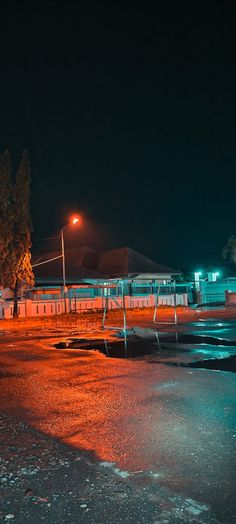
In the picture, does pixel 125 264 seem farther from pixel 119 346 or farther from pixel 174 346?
pixel 174 346

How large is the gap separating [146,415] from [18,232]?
2169 cm

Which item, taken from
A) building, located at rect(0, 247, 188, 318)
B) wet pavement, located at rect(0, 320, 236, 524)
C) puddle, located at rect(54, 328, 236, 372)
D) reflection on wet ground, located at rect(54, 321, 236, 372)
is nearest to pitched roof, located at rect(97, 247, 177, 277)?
building, located at rect(0, 247, 188, 318)

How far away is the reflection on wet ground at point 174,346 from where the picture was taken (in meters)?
10.6

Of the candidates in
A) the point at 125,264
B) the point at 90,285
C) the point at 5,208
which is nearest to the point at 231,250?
the point at 125,264

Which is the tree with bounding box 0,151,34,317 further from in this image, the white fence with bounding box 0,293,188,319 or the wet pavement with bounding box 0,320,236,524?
the wet pavement with bounding box 0,320,236,524

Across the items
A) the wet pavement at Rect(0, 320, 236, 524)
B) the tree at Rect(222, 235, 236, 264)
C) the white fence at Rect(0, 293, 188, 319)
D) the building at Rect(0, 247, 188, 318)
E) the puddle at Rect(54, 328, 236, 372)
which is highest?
the tree at Rect(222, 235, 236, 264)

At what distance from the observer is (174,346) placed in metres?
13.2

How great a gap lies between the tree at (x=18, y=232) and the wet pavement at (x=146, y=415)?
14.1 metres

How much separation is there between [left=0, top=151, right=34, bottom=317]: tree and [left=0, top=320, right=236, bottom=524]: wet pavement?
14.1 meters

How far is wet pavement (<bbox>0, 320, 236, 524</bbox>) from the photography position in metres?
3.96

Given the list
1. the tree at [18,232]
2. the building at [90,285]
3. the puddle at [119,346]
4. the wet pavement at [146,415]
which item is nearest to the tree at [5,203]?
the tree at [18,232]

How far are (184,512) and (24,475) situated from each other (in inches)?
63.4

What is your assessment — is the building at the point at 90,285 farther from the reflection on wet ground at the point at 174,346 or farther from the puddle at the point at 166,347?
the puddle at the point at 166,347

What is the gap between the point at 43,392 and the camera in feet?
25.5
